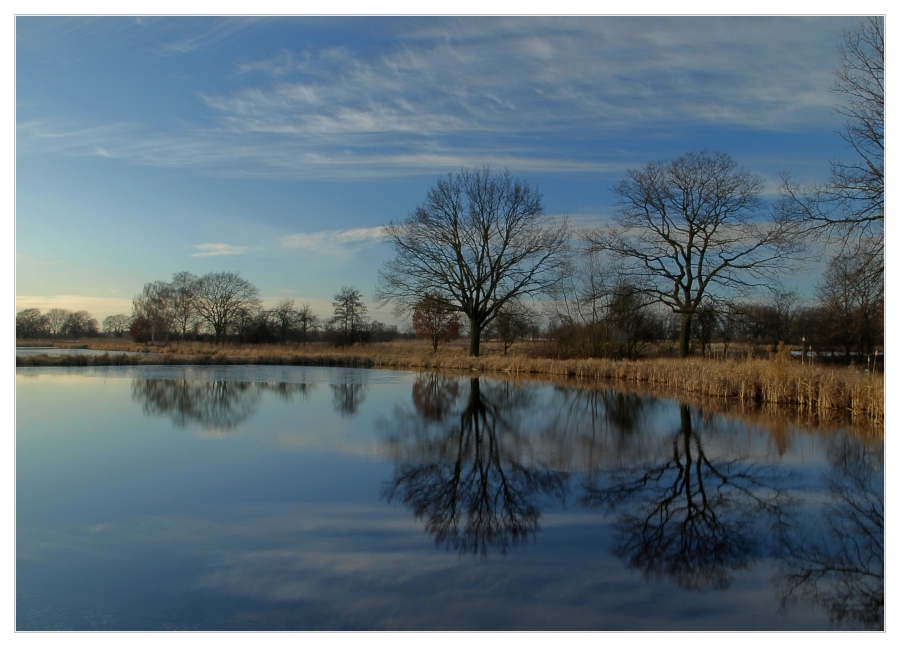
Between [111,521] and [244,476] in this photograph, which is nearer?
[111,521]

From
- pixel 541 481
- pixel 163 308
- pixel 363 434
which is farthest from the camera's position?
pixel 163 308

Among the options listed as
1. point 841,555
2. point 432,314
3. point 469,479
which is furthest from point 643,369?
point 841,555

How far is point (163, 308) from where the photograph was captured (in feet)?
135

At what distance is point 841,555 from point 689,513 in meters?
1.27

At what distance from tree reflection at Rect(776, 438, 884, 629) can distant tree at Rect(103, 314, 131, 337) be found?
3611 cm

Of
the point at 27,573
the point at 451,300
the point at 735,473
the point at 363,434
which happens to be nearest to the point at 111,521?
the point at 27,573

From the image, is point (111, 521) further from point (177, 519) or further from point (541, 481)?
point (541, 481)

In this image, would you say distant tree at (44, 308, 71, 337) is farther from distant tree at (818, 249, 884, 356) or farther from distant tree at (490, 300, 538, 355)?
distant tree at (818, 249, 884, 356)

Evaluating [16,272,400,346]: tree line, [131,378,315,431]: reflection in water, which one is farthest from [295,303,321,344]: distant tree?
[131,378,315,431]: reflection in water

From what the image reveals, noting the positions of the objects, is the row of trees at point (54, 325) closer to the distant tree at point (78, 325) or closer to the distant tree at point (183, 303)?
the distant tree at point (78, 325)

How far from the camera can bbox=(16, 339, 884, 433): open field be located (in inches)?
494

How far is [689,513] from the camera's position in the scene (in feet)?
18.7

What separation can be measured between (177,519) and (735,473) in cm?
613

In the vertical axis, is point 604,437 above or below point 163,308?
below
